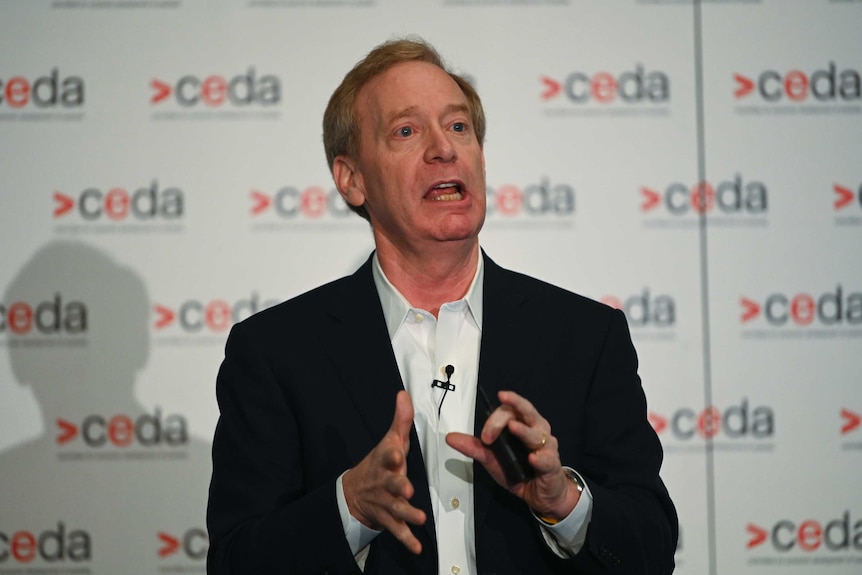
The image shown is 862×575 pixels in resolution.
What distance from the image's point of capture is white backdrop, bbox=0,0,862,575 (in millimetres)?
4148

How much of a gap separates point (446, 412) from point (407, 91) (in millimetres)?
858

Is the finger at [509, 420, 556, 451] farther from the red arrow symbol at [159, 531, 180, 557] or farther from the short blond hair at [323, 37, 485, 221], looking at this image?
the red arrow symbol at [159, 531, 180, 557]

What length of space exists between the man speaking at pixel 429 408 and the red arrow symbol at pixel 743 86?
6.72 feet

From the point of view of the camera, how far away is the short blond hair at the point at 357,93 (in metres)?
2.71

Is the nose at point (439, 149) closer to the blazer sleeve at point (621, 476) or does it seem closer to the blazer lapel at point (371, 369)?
the blazer lapel at point (371, 369)

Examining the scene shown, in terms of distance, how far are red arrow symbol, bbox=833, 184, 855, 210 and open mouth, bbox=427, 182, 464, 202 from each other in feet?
7.98

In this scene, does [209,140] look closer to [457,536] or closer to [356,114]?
[356,114]

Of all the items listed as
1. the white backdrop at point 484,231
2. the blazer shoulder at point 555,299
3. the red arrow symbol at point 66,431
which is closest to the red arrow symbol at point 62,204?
the white backdrop at point 484,231

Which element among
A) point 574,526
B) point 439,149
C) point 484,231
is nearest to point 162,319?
point 484,231

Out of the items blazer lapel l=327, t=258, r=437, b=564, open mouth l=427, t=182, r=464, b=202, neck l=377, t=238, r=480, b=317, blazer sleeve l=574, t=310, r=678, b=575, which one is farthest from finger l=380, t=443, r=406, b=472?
open mouth l=427, t=182, r=464, b=202

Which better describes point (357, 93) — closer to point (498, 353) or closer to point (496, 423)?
point (498, 353)

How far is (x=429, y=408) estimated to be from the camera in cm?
234

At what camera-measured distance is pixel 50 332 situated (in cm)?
416

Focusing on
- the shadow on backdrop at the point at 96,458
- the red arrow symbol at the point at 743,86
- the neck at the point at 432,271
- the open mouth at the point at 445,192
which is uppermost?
the red arrow symbol at the point at 743,86
